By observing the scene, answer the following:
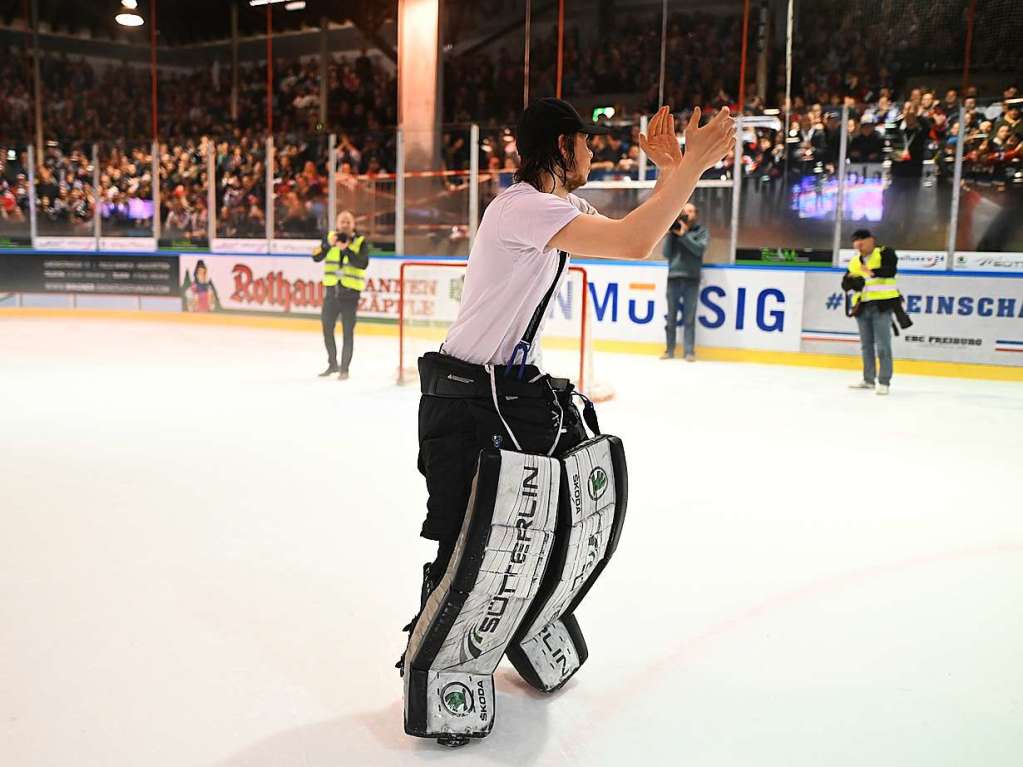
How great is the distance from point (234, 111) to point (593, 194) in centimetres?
1071

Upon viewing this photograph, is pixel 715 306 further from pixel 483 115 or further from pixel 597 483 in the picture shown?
pixel 597 483

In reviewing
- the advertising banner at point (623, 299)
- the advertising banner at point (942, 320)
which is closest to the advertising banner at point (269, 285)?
the advertising banner at point (623, 299)

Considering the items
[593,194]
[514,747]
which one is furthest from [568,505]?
[593,194]

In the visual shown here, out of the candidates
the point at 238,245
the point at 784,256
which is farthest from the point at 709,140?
the point at 238,245

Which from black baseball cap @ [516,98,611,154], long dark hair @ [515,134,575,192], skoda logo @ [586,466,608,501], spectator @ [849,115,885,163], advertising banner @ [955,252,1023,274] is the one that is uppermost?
spectator @ [849,115,885,163]

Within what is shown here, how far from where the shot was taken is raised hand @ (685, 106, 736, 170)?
1790mm

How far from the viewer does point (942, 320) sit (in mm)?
9336

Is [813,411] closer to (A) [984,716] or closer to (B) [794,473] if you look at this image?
(B) [794,473]

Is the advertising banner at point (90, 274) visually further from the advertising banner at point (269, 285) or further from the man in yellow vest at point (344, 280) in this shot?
the man in yellow vest at point (344, 280)

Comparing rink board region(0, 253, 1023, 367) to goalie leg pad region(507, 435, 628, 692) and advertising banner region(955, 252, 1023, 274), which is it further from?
goalie leg pad region(507, 435, 628, 692)

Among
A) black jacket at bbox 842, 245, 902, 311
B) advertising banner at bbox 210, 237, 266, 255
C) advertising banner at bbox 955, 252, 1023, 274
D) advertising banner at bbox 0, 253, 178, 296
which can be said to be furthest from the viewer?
advertising banner at bbox 0, 253, 178, 296

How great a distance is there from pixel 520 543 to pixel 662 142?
92cm

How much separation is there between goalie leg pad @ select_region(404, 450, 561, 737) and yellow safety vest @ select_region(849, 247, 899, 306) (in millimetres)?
6637

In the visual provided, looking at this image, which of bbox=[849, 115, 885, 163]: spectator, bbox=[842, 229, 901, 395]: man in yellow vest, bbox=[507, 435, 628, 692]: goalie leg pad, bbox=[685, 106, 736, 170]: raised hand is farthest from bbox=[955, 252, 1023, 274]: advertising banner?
bbox=[685, 106, 736, 170]: raised hand
